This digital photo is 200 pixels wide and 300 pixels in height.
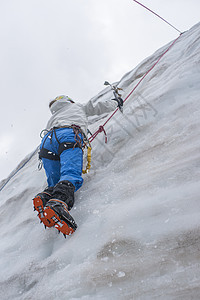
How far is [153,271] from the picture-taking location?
1457mm

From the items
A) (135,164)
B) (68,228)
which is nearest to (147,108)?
(135,164)

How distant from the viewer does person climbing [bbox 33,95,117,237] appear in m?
2.04

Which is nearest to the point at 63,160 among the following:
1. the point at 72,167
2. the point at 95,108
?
the point at 72,167

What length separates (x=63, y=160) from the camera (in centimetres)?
256

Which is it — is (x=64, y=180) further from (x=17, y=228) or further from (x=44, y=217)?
(x=17, y=228)

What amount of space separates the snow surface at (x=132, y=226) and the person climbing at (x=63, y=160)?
0.74 ft

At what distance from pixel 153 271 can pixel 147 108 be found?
7.76ft

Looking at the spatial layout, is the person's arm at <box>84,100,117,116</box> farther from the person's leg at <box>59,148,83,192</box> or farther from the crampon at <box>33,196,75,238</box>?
the crampon at <box>33,196,75,238</box>

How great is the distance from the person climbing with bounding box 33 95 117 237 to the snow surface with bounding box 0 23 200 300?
0.74 feet

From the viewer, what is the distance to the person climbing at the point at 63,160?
2.04 meters

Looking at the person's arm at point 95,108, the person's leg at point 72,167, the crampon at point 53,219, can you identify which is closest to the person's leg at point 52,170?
the person's leg at point 72,167

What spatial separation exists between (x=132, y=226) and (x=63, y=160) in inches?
41.0

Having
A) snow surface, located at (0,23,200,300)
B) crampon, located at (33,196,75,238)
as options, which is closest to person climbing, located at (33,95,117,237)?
crampon, located at (33,196,75,238)

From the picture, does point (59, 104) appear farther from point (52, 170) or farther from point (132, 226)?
point (132, 226)
